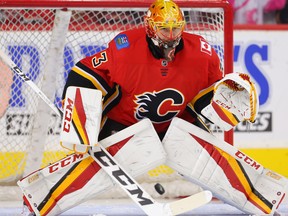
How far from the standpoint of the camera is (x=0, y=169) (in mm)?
4434

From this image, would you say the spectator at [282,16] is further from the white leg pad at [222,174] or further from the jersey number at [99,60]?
the jersey number at [99,60]

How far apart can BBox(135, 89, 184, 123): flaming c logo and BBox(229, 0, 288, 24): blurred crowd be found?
1.90 metres

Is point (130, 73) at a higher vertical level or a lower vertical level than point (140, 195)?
higher

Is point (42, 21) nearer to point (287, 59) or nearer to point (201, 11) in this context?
point (201, 11)

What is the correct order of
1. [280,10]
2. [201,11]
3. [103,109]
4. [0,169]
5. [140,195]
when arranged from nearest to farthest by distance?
[140,195] → [103,109] → [201,11] → [0,169] → [280,10]

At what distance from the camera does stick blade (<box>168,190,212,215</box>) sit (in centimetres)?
329

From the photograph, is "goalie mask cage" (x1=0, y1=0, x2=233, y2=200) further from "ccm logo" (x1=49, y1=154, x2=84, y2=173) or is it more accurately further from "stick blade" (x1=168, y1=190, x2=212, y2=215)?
"stick blade" (x1=168, y1=190, x2=212, y2=215)

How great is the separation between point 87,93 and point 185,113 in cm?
47

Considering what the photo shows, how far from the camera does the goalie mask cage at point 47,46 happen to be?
4066mm

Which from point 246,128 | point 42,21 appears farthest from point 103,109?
point 246,128

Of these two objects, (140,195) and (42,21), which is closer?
(140,195)

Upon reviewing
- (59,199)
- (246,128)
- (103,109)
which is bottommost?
(246,128)

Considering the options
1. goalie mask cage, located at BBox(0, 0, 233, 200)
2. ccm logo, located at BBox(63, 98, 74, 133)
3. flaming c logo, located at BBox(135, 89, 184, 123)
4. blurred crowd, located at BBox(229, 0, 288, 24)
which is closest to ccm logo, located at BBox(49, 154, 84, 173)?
ccm logo, located at BBox(63, 98, 74, 133)

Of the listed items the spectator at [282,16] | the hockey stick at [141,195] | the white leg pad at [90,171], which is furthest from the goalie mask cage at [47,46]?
the spectator at [282,16]
